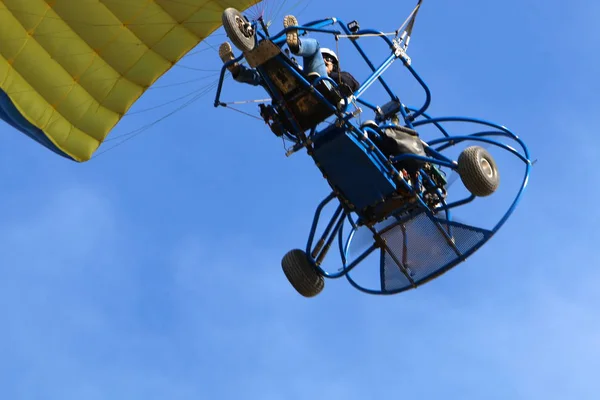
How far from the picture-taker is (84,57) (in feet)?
59.4

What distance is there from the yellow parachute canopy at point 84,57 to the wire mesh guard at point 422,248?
13.5 ft

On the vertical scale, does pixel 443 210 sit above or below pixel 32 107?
above

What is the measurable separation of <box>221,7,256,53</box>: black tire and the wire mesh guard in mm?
3127

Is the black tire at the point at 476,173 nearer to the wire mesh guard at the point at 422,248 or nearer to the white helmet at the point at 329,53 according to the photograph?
the wire mesh guard at the point at 422,248

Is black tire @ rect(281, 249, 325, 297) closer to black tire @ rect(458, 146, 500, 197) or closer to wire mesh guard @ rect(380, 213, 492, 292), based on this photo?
wire mesh guard @ rect(380, 213, 492, 292)

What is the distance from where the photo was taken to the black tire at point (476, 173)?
1456cm

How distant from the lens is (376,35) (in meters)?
15.4

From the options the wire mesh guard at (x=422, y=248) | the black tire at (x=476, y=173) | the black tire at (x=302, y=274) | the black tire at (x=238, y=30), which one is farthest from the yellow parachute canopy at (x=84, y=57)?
the black tire at (x=476, y=173)

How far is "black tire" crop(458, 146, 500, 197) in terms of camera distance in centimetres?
1456

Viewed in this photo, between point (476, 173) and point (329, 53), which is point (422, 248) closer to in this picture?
point (476, 173)

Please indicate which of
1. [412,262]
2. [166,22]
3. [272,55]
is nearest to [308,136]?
[272,55]

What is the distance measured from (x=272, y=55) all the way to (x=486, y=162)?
2777 mm

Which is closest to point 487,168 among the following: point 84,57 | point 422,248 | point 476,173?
point 476,173

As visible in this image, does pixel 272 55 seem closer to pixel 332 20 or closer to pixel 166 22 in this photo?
pixel 332 20
